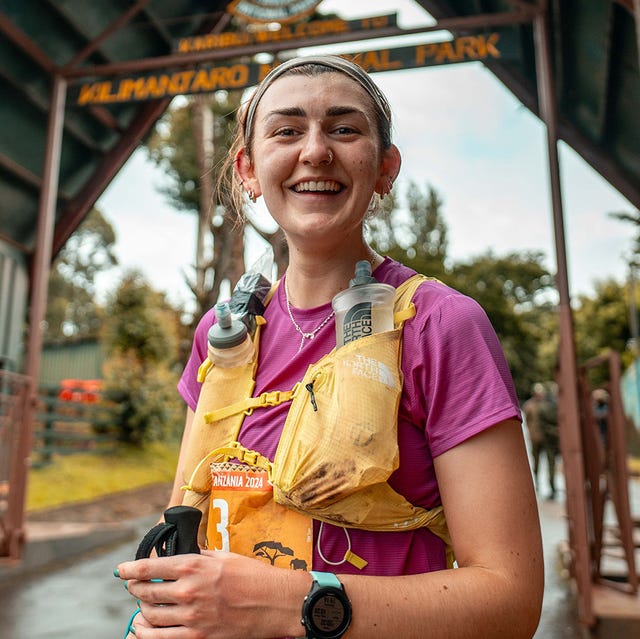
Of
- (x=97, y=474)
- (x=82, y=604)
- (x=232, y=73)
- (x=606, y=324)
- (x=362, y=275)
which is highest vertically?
(x=606, y=324)

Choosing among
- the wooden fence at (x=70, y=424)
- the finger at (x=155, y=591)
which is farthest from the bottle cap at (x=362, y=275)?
the wooden fence at (x=70, y=424)

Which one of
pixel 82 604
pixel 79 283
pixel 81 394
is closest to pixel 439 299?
pixel 82 604

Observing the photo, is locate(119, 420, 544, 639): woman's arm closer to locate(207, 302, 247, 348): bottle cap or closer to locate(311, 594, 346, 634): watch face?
locate(311, 594, 346, 634): watch face

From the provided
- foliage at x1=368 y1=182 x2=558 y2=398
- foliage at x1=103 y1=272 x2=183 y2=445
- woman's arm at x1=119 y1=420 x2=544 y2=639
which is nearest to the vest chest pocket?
woman's arm at x1=119 y1=420 x2=544 y2=639

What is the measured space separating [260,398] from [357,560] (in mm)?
379

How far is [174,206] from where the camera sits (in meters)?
18.1

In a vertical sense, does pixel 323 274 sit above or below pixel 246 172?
below

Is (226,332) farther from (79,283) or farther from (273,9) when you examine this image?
(79,283)

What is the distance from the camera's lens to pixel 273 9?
23.6 ft

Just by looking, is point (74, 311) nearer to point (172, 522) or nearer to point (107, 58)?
point (107, 58)

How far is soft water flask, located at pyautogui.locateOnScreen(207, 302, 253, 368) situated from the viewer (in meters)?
1.47

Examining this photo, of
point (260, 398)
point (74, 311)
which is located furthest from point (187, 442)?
point (74, 311)

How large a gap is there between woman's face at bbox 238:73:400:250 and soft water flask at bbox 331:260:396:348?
153 mm

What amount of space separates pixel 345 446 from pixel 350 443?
0.01 metres
